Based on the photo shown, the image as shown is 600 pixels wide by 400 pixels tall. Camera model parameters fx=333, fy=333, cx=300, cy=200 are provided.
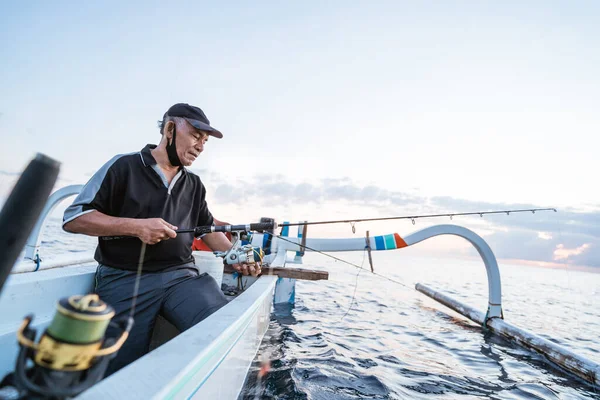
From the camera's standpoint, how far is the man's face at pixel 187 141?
2.87 meters

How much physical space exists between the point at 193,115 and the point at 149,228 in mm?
1119

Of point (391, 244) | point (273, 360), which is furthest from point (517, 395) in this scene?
point (391, 244)

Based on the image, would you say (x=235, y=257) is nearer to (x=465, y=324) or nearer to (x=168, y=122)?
(x=168, y=122)

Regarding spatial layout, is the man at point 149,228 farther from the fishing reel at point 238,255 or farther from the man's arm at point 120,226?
the fishing reel at point 238,255

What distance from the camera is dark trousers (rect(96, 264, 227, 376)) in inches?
91.8

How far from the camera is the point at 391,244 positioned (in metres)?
7.22

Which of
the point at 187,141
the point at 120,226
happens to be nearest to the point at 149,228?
Result: the point at 120,226

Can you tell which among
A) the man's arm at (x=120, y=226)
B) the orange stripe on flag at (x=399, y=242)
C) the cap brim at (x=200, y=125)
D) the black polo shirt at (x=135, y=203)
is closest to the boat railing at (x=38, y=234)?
the black polo shirt at (x=135, y=203)

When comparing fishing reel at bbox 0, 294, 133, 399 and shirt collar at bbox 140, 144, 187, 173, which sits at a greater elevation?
shirt collar at bbox 140, 144, 187, 173

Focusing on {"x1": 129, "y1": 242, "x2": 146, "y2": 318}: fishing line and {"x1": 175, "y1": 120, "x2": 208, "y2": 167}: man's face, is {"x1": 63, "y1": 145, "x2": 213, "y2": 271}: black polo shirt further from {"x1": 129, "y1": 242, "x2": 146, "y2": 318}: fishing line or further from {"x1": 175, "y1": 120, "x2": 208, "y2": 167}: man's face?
{"x1": 175, "y1": 120, "x2": 208, "y2": 167}: man's face

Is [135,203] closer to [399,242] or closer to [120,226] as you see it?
[120,226]

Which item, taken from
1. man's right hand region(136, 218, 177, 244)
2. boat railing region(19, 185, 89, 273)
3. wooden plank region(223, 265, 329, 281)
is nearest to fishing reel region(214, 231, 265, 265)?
wooden plank region(223, 265, 329, 281)

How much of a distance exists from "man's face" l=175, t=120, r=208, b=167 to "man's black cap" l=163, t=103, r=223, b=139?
0.17 feet

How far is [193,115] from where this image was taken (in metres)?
2.91
